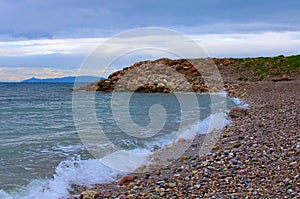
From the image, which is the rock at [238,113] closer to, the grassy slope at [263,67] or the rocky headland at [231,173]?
the rocky headland at [231,173]

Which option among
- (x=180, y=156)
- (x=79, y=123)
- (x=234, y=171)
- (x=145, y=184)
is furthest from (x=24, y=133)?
(x=234, y=171)

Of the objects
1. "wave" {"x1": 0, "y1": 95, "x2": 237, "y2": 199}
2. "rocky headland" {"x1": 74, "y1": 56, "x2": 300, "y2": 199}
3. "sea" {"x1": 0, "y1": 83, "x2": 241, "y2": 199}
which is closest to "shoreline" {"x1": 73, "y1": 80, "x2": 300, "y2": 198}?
"rocky headland" {"x1": 74, "y1": 56, "x2": 300, "y2": 199}

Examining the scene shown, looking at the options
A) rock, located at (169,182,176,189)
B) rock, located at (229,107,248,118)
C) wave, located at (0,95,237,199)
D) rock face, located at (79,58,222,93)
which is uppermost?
rock face, located at (79,58,222,93)

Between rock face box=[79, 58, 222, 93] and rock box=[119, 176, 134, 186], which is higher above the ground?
rock face box=[79, 58, 222, 93]

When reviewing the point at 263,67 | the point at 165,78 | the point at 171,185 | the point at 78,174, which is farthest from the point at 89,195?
the point at 263,67

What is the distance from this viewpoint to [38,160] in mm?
8172

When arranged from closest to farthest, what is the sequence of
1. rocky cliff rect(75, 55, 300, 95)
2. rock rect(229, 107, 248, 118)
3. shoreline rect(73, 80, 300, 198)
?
shoreline rect(73, 80, 300, 198) < rock rect(229, 107, 248, 118) < rocky cliff rect(75, 55, 300, 95)

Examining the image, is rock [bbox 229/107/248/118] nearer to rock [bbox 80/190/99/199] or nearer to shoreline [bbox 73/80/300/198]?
shoreline [bbox 73/80/300/198]

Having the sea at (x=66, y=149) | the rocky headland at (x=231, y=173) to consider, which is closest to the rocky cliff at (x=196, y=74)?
the sea at (x=66, y=149)

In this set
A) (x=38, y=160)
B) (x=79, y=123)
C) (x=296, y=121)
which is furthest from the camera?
(x=79, y=123)

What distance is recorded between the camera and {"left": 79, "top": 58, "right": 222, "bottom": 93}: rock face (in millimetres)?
36938

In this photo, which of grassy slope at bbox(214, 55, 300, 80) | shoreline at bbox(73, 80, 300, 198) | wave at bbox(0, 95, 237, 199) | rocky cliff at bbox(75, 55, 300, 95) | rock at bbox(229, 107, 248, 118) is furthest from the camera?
grassy slope at bbox(214, 55, 300, 80)

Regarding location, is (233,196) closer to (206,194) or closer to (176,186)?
(206,194)

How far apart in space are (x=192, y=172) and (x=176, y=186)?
0.85 metres
